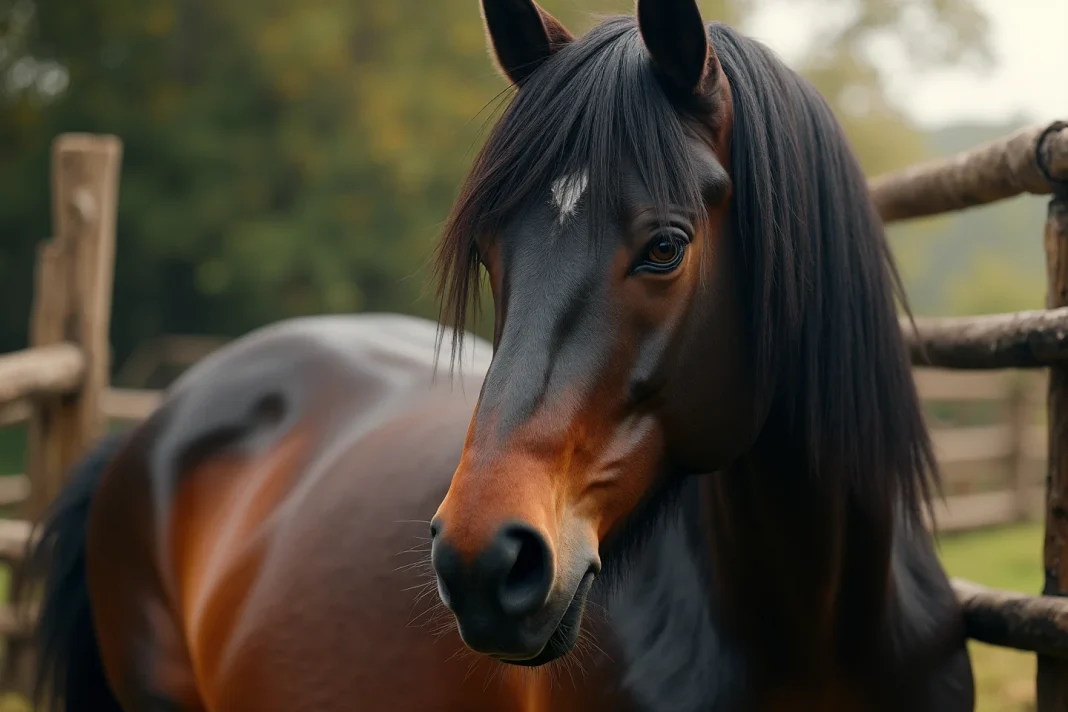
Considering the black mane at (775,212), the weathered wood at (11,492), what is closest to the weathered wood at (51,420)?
the weathered wood at (11,492)

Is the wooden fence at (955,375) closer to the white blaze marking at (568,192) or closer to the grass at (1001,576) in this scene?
the grass at (1001,576)

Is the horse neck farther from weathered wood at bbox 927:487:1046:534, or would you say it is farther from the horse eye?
weathered wood at bbox 927:487:1046:534

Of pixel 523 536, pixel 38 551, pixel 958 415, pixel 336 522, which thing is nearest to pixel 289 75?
pixel 958 415

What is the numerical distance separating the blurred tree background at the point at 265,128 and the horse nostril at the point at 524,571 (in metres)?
Answer: 13.4

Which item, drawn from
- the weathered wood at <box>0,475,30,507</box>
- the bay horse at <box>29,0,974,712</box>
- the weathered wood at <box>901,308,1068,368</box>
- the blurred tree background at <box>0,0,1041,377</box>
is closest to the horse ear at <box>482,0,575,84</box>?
the bay horse at <box>29,0,974,712</box>

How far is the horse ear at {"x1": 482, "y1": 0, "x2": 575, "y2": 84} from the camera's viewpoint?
1.71 metres

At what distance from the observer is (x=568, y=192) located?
4.89ft

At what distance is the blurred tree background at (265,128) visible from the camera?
1473 centimetres

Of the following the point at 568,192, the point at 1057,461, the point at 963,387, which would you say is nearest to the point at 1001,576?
the point at 963,387

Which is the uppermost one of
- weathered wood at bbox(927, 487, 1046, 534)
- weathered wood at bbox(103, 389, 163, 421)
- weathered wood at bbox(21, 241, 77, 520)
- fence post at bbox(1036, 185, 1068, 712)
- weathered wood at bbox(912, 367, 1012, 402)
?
fence post at bbox(1036, 185, 1068, 712)

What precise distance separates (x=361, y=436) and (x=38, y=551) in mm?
1320

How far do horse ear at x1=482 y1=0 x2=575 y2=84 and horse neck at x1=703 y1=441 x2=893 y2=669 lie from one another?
0.76 m

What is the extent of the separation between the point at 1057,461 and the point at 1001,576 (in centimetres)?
468

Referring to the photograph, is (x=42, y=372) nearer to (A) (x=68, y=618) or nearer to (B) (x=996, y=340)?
(A) (x=68, y=618)
